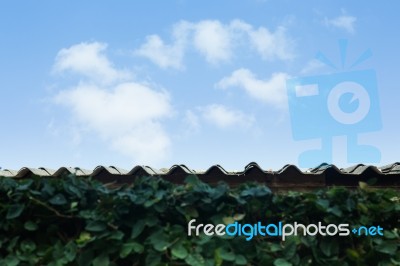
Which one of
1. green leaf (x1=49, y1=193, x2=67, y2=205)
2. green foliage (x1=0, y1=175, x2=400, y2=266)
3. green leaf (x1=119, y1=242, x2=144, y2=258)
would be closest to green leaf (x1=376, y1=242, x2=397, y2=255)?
green foliage (x1=0, y1=175, x2=400, y2=266)

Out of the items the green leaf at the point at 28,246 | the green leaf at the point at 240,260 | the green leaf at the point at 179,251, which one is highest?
the green leaf at the point at 28,246

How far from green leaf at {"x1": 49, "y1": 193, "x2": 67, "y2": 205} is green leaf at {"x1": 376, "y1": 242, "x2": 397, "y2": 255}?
1.77 metres

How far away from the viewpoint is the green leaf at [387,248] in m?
2.23

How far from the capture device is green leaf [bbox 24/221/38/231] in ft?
7.34

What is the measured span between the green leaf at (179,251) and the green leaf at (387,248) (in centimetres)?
107

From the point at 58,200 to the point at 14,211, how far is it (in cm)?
25

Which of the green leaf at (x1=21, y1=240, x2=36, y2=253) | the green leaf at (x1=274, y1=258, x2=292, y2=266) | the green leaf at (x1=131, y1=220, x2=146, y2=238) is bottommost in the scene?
the green leaf at (x1=274, y1=258, x2=292, y2=266)

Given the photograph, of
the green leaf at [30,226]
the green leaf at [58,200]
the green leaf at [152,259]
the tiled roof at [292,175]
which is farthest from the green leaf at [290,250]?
the tiled roof at [292,175]

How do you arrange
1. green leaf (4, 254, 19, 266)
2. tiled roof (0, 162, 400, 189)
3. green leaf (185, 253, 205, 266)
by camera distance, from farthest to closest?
tiled roof (0, 162, 400, 189)
green leaf (4, 254, 19, 266)
green leaf (185, 253, 205, 266)

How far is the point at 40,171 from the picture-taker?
427cm

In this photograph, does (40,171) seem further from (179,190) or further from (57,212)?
(179,190)

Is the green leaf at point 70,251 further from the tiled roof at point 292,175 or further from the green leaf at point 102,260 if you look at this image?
the tiled roof at point 292,175

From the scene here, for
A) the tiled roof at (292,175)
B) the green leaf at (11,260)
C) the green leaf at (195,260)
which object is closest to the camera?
the green leaf at (195,260)

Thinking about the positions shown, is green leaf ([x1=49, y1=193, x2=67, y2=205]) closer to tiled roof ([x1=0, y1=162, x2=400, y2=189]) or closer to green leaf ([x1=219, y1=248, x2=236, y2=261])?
green leaf ([x1=219, y1=248, x2=236, y2=261])
